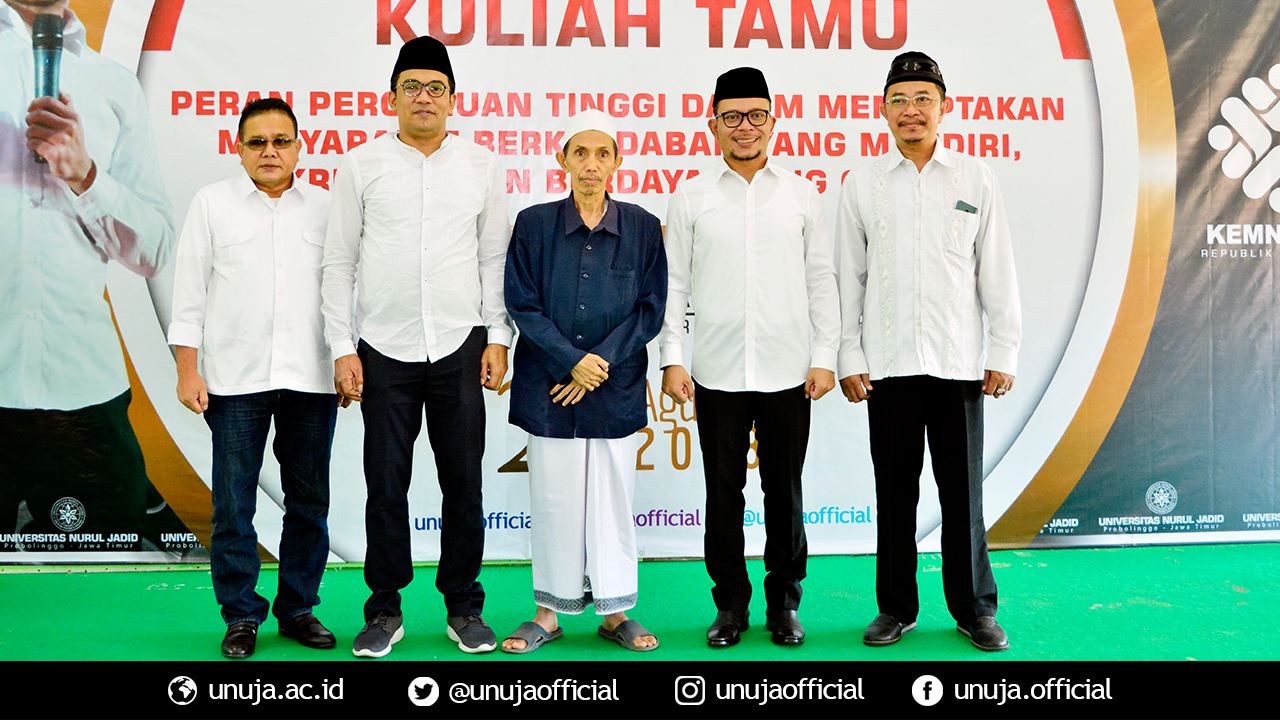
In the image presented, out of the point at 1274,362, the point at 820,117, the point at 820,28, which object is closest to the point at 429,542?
the point at 820,117

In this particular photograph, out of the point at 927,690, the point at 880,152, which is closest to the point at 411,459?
the point at 927,690

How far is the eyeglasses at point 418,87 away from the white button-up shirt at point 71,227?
1700 millimetres

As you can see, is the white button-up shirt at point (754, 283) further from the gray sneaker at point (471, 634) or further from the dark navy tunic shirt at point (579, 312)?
the gray sneaker at point (471, 634)

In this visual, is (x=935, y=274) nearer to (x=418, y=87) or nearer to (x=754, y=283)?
(x=754, y=283)

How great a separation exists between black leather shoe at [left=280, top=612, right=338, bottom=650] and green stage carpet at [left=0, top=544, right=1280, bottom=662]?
0.11ft

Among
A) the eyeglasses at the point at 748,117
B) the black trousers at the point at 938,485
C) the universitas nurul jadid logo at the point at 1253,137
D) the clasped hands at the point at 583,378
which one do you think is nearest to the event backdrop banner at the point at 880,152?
the universitas nurul jadid logo at the point at 1253,137

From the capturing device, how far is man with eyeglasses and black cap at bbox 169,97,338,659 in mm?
2488

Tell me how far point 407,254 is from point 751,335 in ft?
3.51

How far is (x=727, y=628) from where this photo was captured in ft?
8.50

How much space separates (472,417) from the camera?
8.34 ft

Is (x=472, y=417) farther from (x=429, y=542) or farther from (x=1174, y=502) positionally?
(x=1174, y=502)

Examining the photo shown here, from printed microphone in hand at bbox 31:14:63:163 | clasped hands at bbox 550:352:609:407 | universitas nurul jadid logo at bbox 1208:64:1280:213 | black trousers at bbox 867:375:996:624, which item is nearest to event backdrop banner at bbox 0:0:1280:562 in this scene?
universitas nurul jadid logo at bbox 1208:64:1280:213

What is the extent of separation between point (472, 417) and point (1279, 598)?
2.96 m

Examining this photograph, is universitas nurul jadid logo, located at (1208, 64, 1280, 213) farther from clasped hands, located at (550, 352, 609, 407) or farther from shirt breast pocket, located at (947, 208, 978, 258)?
clasped hands, located at (550, 352, 609, 407)
